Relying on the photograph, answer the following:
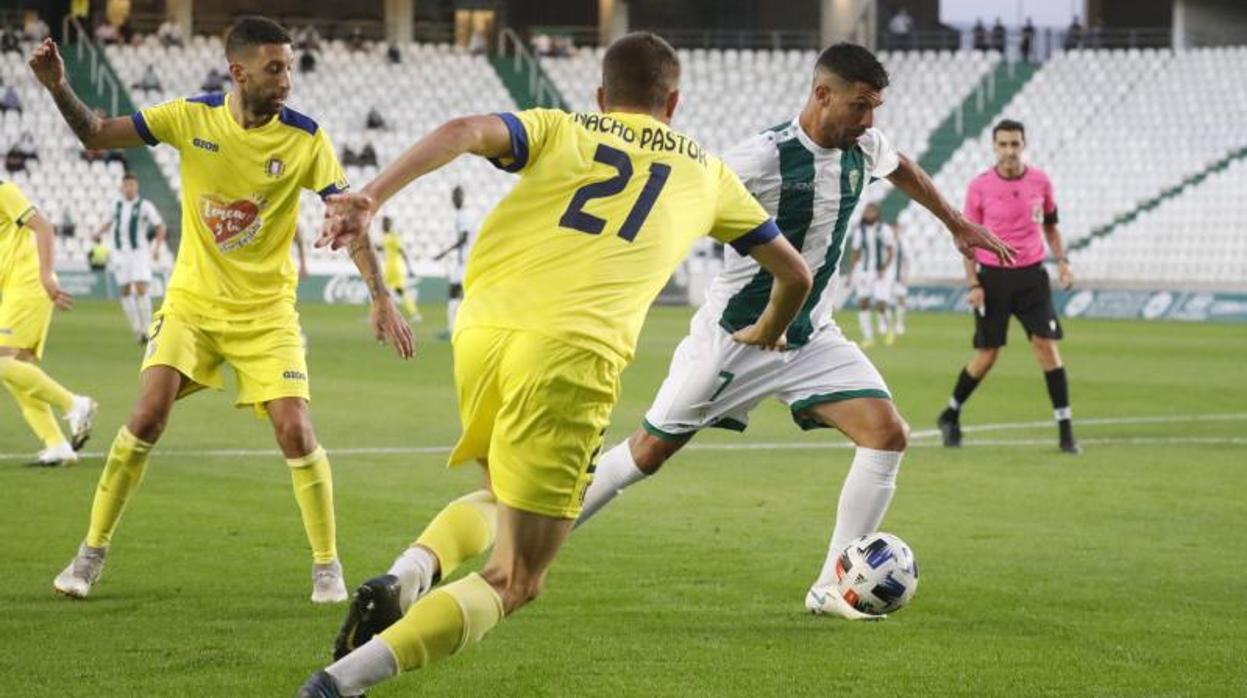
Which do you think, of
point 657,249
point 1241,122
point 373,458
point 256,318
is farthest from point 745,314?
point 1241,122

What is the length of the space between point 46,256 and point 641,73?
24.8ft

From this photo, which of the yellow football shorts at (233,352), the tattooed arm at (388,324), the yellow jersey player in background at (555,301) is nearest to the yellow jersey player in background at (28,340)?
the yellow football shorts at (233,352)

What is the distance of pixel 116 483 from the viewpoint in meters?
7.64

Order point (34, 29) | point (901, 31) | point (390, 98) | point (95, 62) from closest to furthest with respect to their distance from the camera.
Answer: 1. point (95, 62)
2. point (390, 98)
3. point (34, 29)
4. point (901, 31)

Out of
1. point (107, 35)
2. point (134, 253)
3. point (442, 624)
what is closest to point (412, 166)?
point (442, 624)

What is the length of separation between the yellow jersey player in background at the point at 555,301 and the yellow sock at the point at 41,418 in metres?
7.49

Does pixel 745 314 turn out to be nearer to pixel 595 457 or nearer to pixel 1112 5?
pixel 595 457

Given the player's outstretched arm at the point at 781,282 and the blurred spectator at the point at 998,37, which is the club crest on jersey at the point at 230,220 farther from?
the blurred spectator at the point at 998,37

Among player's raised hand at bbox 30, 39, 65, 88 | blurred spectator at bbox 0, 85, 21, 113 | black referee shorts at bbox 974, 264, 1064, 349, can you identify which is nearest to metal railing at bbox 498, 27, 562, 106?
blurred spectator at bbox 0, 85, 21, 113

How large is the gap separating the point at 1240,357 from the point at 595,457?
22.1 metres

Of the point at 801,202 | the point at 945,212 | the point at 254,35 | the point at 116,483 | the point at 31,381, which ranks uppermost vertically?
the point at 254,35

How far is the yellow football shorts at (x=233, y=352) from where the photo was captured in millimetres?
7656

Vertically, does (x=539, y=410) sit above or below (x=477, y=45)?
above

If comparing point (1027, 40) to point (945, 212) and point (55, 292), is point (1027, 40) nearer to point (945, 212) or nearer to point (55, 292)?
point (55, 292)
